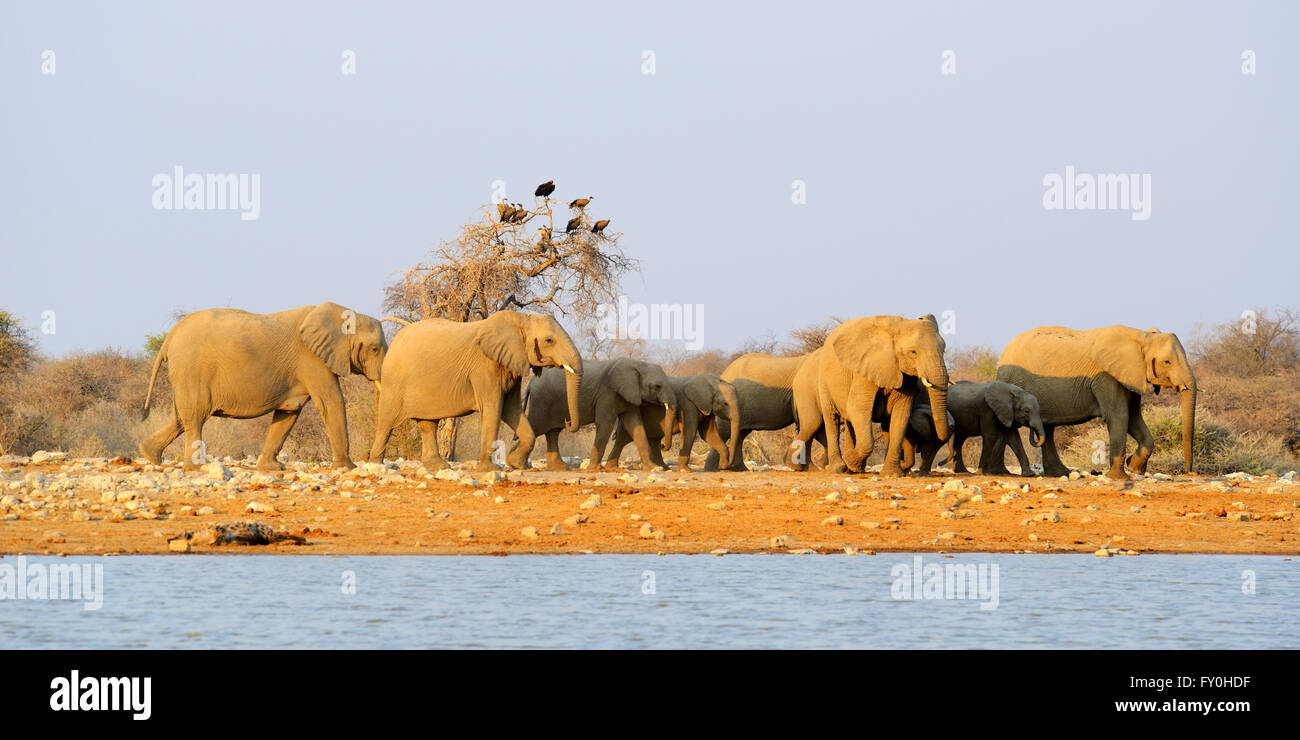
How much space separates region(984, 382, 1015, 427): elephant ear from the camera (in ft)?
70.3

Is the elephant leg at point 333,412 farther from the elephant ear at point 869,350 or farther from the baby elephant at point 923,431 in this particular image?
the baby elephant at point 923,431

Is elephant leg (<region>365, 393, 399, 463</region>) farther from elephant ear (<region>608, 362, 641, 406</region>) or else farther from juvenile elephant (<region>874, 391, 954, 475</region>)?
juvenile elephant (<region>874, 391, 954, 475</region>)

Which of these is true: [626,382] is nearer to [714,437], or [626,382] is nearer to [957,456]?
[714,437]

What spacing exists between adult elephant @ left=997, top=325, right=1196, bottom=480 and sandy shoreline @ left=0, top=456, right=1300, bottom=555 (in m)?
2.31

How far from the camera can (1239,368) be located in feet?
132

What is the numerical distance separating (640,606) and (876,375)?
10.7 meters

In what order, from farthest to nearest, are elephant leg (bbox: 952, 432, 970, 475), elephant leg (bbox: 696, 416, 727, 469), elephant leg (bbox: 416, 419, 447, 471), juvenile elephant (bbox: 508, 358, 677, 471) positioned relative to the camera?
elephant leg (bbox: 696, 416, 727, 469)
juvenile elephant (bbox: 508, 358, 677, 471)
elephant leg (bbox: 952, 432, 970, 475)
elephant leg (bbox: 416, 419, 447, 471)

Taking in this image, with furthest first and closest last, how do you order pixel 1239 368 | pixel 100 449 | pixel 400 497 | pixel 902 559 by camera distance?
pixel 1239 368, pixel 100 449, pixel 400 497, pixel 902 559

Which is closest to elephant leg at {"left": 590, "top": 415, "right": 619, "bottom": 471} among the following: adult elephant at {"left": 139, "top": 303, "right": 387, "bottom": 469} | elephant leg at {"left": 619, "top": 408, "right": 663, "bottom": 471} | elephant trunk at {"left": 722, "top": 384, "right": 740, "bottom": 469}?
elephant leg at {"left": 619, "top": 408, "right": 663, "bottom": 471}

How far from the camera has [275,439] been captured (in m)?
19.6

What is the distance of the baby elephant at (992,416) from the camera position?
21422 mm

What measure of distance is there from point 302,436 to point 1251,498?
16.2 meters
